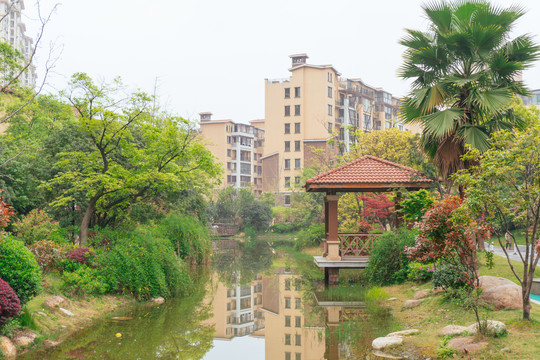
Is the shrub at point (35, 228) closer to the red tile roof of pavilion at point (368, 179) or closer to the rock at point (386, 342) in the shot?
the red tile roof of pavilion at point (368, 179)

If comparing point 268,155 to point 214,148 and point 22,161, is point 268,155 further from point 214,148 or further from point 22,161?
point 22,161

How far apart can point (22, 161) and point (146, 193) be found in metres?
4.86

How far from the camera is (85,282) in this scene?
539 inches

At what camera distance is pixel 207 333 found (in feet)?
39.8

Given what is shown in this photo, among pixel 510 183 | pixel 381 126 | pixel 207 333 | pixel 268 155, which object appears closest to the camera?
pixel 510 183

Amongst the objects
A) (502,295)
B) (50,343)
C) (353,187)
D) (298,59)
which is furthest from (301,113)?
(50,343)

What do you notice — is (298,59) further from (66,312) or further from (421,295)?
(66,312)

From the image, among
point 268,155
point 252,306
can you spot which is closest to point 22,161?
point 252,306

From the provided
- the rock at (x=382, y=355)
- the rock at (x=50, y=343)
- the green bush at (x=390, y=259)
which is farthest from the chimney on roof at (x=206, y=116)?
the rock at (x=382, y=355)

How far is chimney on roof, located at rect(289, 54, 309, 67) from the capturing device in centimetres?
6400

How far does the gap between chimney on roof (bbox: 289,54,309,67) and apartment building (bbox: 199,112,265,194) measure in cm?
1745

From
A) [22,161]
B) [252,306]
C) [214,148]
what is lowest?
[252,306]

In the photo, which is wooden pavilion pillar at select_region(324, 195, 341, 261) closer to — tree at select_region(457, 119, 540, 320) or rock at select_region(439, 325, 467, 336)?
rock at select_region(439, 325, 467, 336)

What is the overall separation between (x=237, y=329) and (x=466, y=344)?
629cm
